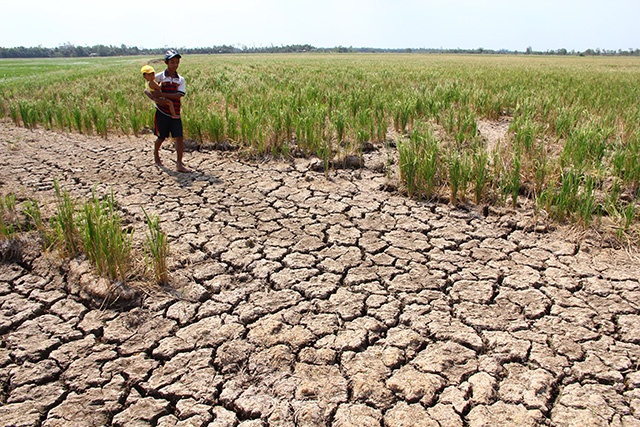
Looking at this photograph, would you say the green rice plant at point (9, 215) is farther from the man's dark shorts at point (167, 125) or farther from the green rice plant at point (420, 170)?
the green rice plant at point (420, 170)

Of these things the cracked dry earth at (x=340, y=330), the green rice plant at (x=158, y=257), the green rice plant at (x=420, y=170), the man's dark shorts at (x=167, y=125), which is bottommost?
the cracked dry earth at (x=340, y=330)

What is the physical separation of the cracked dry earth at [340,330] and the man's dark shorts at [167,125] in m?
1.45

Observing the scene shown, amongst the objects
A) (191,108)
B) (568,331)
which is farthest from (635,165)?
(191,108)

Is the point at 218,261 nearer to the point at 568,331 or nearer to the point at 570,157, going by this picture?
the point at 568,331

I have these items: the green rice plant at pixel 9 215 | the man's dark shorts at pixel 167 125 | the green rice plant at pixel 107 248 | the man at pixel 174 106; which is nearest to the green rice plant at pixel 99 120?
the man at pixel 174 106

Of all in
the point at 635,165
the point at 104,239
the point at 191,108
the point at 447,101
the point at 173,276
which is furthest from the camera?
the point at 447,101

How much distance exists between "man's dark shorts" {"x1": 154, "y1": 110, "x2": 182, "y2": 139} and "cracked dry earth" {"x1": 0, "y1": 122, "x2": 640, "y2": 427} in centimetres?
145

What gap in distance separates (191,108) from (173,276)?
17.4 ft

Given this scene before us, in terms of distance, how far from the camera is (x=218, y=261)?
11.6 ft

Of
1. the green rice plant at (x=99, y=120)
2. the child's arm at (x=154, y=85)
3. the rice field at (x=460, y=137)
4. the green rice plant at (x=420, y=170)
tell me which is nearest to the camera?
the rice field at (x=460, y=137)

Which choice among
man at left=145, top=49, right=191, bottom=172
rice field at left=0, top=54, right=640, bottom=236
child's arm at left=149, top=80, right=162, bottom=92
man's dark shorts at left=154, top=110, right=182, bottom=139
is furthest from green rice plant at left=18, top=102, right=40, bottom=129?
child's arm at left=149, top=80, right=162, bottom=92

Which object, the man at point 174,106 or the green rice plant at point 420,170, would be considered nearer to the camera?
the green rice plant at point 420,170

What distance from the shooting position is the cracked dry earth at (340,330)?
2174mm

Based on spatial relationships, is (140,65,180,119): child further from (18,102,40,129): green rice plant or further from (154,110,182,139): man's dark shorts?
(18,102,40,129): green rice plant
